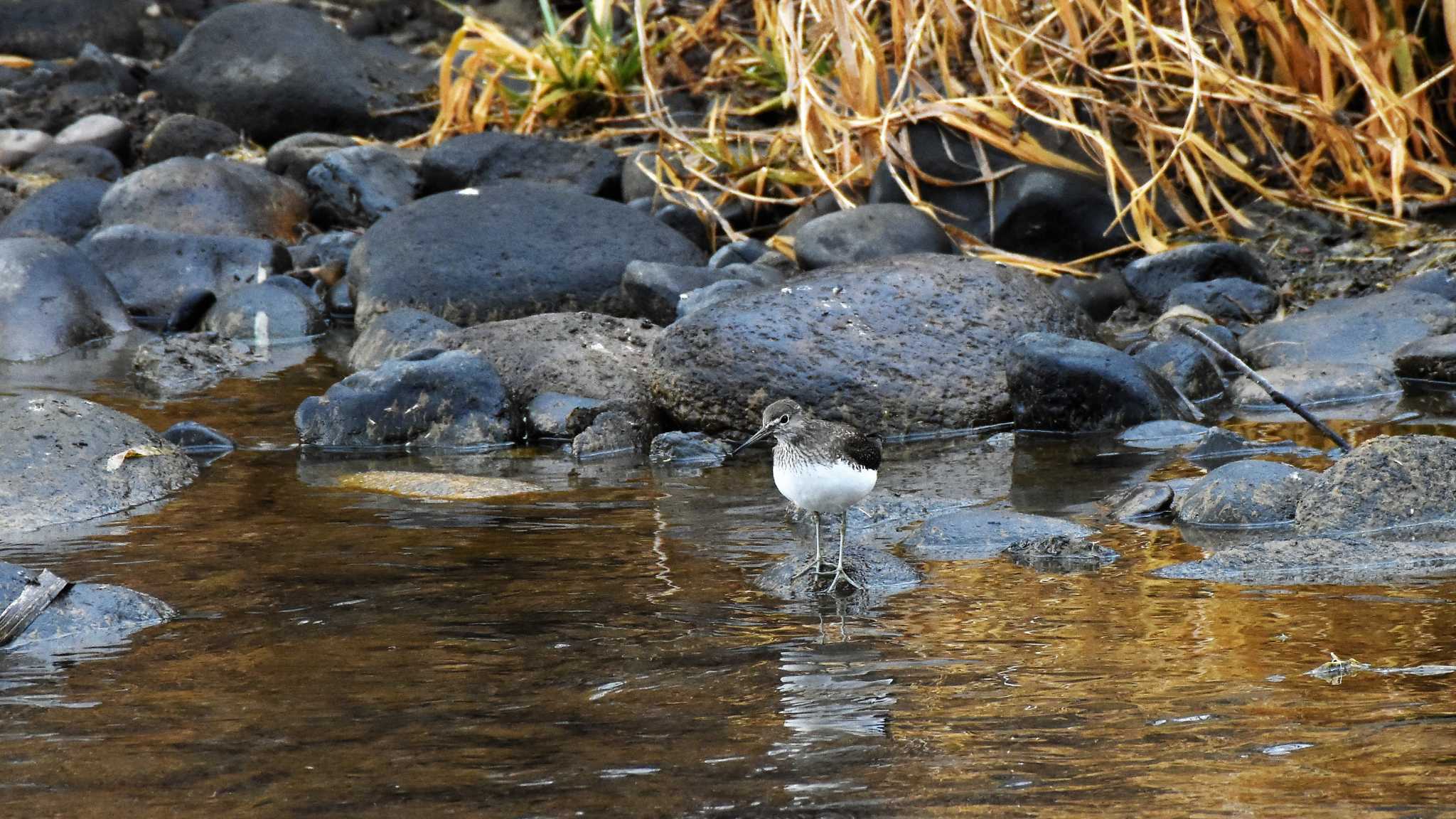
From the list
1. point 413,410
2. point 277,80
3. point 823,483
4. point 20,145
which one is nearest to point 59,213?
point 20,145

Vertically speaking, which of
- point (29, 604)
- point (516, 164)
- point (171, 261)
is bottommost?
point (29, 604)

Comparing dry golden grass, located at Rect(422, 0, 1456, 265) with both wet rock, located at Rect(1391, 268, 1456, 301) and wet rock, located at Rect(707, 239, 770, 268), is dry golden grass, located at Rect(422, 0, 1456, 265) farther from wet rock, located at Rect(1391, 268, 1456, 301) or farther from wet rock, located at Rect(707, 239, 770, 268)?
wet rock, located at Rect(1391, 268, 1456, 301)

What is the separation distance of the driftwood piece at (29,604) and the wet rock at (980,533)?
2.84m

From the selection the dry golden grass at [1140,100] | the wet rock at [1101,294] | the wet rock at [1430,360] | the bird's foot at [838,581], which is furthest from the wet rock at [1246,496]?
the wet rock at [1101,294]

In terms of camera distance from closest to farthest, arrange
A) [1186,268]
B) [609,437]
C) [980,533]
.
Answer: [980,533]
[609,437]
[1186,268]

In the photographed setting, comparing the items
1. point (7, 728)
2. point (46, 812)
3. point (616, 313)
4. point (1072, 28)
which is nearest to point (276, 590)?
point (7, 728)

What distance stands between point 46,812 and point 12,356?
7.71 meters

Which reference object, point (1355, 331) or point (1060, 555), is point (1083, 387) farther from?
point (1060, 555)

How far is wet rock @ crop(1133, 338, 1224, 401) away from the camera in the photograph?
→ 8.47 metres

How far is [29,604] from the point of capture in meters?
4.75

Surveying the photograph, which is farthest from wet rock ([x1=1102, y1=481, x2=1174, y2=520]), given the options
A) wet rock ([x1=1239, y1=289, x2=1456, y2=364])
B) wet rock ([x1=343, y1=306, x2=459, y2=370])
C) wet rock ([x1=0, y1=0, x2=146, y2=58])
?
wet rock ([x1=0, y1=0, x2=146, y2=58])

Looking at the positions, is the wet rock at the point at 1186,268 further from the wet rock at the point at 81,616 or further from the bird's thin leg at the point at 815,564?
the wet rock at the point at 81,616

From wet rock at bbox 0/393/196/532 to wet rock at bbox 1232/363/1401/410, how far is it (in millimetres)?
5308

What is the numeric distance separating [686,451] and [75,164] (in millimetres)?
9174
